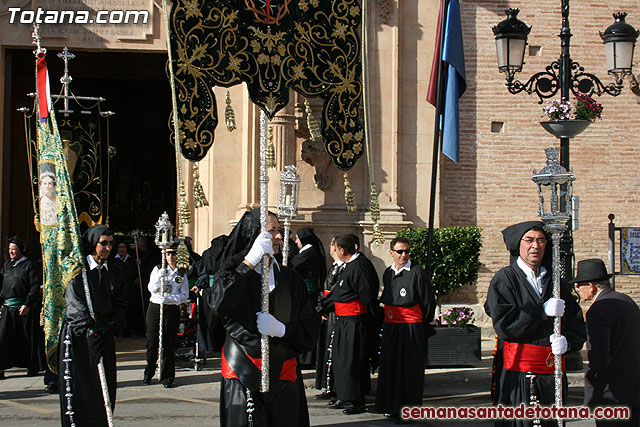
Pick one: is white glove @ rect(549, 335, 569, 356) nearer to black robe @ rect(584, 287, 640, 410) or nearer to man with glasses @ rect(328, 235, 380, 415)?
black robe @ rect(584, 287, 640, 410)

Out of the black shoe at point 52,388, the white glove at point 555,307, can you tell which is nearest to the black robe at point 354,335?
the black shoe at point 52,388

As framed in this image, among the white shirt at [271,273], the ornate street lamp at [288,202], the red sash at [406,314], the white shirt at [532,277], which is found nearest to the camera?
the white shirt at [271,273]

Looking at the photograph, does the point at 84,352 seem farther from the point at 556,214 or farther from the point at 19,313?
the point at 19,313

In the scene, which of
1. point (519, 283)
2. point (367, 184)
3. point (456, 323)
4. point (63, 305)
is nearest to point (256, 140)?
point (367, 184)

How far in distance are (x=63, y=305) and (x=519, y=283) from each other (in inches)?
159

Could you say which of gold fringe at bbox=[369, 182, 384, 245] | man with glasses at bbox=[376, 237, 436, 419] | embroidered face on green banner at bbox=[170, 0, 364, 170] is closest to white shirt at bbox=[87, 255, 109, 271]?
embroidered face on green banner at bbox=[170, 0, 364, 170]

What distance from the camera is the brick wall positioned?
17.5 m

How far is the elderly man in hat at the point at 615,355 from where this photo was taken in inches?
277

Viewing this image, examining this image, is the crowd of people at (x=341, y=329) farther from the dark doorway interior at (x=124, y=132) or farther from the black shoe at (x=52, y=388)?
the dark doorway interior at (x=124, y=132)

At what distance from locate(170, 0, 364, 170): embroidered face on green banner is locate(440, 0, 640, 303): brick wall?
30.1ft

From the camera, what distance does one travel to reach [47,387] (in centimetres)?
1215

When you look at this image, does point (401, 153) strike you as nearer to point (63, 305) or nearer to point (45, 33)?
point (45, 33)

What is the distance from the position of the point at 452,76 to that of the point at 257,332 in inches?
321

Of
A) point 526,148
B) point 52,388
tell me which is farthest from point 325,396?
point 526,148
